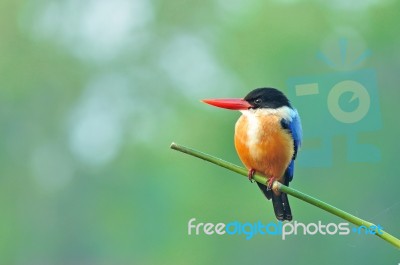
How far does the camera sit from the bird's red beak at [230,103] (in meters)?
1.84

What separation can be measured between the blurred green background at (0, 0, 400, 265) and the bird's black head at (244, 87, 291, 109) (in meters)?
0.04

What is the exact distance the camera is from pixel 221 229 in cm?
187

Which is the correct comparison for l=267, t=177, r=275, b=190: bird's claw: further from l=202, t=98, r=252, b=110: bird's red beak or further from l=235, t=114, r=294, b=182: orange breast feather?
l=202, t=98, r=252, b=110: bird's red beak

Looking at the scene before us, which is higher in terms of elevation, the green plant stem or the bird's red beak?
the bird's red beak

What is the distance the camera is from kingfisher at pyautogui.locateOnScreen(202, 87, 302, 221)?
5.79 ft

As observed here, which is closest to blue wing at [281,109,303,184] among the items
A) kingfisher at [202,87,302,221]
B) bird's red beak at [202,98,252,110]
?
kingfisher at [202,87,302,221]

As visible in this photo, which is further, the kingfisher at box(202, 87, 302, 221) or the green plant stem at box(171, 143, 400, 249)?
the kingfisher at box(202, 87, 302, 221)

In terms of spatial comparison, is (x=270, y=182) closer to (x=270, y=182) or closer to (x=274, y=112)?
(x=270, y=182)

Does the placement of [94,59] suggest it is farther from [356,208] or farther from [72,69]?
[356,208]

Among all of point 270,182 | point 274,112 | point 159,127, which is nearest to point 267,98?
point 274,112

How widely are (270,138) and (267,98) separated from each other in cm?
12

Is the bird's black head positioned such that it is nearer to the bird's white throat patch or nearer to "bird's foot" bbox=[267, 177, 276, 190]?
the bird's white throat patch

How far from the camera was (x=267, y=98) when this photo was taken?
A: 1.81m

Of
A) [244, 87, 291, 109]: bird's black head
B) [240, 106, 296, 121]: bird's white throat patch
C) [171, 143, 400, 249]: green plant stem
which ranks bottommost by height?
[171, 143, 400, 249]: green plant stem
